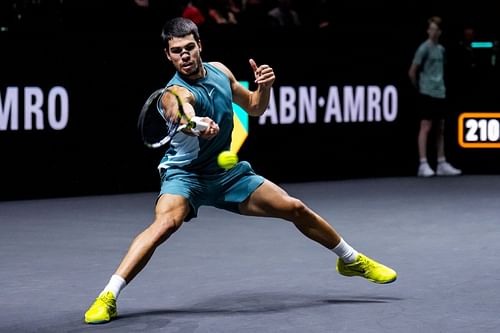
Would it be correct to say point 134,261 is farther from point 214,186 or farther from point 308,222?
point 308,222

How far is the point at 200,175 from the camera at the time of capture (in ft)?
20.2

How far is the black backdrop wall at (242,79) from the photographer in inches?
455

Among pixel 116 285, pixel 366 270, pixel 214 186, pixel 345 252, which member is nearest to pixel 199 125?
pixel 214 186

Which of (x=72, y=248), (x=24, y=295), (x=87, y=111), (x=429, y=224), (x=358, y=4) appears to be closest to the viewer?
(x=24, y=295)

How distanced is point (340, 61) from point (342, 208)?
3.27 m

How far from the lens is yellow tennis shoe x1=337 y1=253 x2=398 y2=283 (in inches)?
258

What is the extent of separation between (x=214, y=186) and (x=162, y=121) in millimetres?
559

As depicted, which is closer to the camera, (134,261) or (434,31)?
(134,261)

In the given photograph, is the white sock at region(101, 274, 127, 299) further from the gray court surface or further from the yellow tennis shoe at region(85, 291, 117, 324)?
the gray court surface

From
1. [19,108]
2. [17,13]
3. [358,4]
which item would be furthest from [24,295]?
[358,4]

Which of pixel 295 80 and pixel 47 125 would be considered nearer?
pixel 47 125

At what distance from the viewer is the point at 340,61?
13.8 metres

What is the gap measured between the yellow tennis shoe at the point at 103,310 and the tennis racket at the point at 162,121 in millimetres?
805

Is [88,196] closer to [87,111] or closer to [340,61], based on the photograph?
[87,111]
